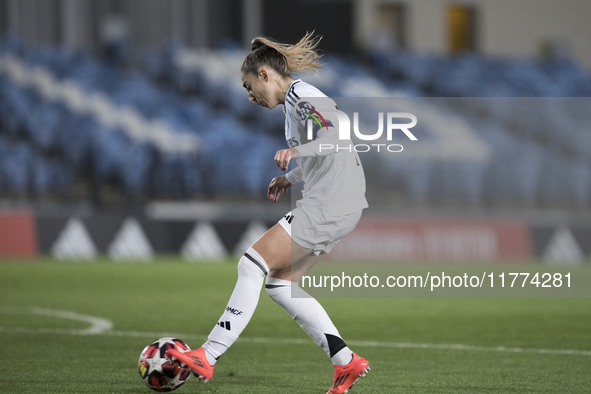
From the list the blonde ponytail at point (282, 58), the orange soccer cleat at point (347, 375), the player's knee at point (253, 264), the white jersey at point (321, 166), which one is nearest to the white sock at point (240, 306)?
the player's knee at point (253, 264)

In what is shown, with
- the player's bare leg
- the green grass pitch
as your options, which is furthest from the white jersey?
the green grass pitch

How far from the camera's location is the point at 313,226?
4.88 metres

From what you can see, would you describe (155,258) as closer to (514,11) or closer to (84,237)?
(84,237)

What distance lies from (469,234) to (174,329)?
8.18 m

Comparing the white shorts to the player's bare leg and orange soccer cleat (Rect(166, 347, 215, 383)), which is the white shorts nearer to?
the player's bare leg

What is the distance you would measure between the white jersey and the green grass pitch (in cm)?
114

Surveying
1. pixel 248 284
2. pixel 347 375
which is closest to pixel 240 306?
pixel 248 284

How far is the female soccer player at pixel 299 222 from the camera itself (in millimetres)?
4848

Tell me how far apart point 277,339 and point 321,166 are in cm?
287

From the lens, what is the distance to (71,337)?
24.4ft

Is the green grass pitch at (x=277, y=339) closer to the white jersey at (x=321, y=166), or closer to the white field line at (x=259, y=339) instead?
the white field line at (x=259, y=339)

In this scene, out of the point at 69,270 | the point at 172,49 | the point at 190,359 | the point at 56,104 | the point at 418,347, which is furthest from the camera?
the point at 172,49

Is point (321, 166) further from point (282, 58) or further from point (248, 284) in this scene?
point (248, 284)

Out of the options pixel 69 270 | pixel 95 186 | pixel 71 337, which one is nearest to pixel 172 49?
pixel 95 186
